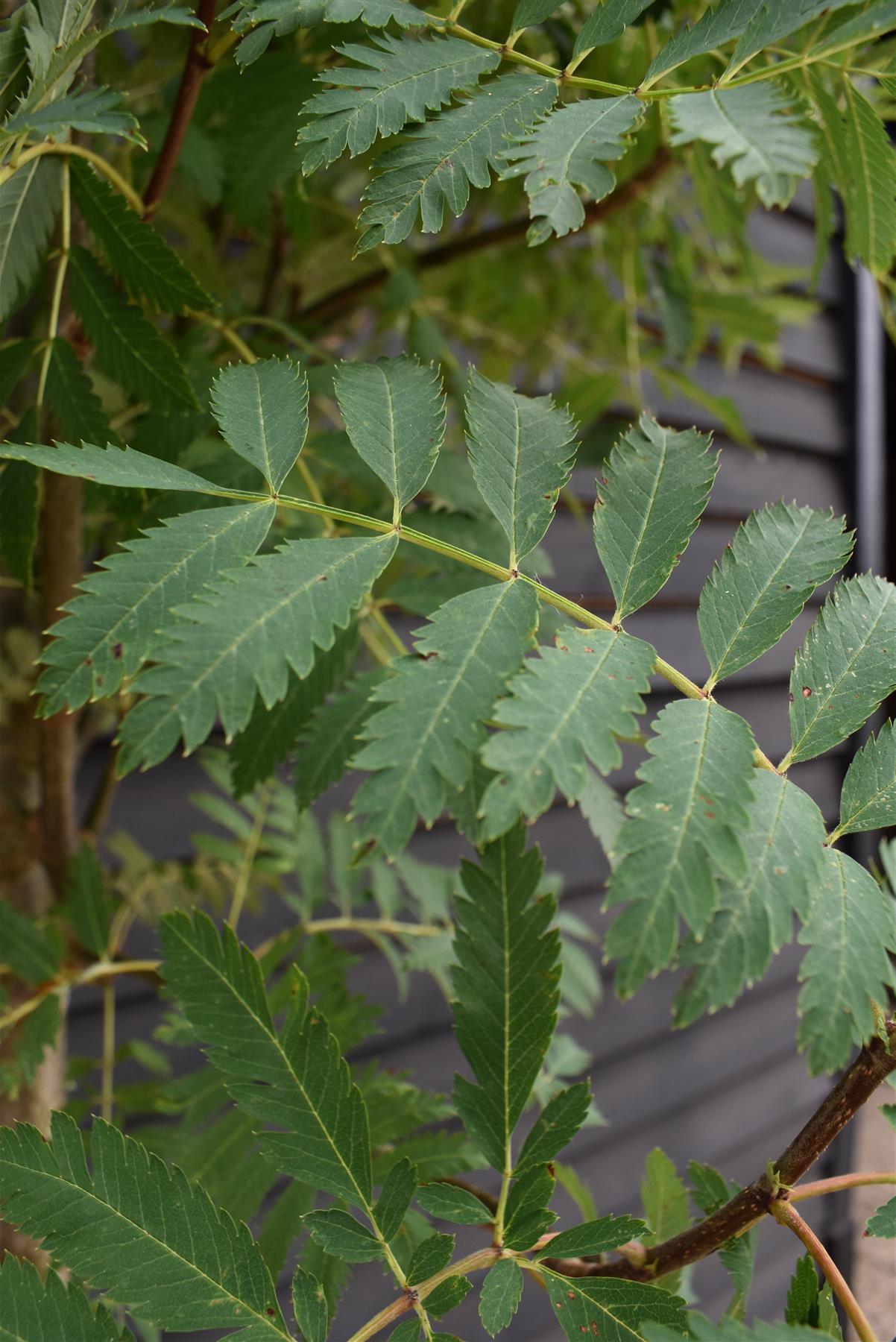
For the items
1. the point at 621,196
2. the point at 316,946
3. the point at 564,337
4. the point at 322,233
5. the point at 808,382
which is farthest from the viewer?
the point at 808,382

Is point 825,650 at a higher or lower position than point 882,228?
lower

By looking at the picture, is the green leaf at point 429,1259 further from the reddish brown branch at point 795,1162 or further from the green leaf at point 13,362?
the green leaf at point 13,362

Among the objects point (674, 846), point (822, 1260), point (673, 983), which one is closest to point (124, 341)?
point (674, 846)

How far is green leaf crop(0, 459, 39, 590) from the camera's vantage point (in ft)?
1.51

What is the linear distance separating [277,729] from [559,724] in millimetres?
247

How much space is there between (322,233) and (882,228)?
564mm

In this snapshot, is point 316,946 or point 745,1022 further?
point 745,1022

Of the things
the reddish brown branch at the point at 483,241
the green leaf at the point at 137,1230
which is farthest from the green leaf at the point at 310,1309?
the reddish brown branch at the point at 483,241

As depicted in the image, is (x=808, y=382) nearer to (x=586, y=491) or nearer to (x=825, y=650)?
(x=586, y=491)

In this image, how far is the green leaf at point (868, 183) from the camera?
43cm

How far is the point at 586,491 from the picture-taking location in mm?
1759

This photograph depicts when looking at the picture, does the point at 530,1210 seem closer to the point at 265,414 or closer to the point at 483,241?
the point at 265,414

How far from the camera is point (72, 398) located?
0.48m

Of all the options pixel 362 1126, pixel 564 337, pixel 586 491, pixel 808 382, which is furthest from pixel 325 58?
pixel 808 382
